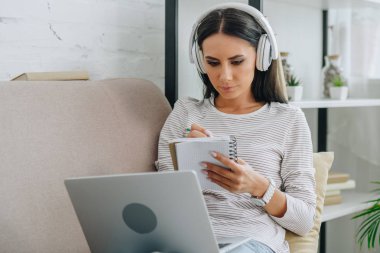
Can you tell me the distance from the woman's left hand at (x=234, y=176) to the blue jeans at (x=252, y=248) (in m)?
0.13

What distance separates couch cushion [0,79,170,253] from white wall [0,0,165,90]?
24 centimetres

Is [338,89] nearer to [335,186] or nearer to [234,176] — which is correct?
[335,186]

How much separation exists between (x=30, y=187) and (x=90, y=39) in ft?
2.28

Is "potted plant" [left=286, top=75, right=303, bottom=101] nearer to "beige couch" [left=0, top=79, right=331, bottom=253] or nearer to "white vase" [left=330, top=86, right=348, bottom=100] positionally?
"white vase" [left=330, top=86, right=348, bottom=100]

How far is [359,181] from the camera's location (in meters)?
2.75

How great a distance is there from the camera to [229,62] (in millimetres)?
1565

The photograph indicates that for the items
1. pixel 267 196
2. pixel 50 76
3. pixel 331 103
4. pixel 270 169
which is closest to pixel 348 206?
pixel 331 103

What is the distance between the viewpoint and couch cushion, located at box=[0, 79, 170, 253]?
4.60ft

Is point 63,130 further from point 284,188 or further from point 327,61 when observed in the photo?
point 327,61

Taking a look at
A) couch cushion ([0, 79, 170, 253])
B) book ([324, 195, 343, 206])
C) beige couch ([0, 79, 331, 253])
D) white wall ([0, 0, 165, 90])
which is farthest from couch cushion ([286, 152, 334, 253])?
white wall ([0, 0, 165, 90])

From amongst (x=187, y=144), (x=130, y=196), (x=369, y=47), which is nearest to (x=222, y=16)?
(x=187, y=144)

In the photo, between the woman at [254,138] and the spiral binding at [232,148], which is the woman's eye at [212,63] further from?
the spiral binding at [232,148]

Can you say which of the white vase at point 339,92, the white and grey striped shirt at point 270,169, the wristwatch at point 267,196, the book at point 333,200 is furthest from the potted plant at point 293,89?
the wristwatch at point 267,196

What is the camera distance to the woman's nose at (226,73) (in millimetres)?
1556
